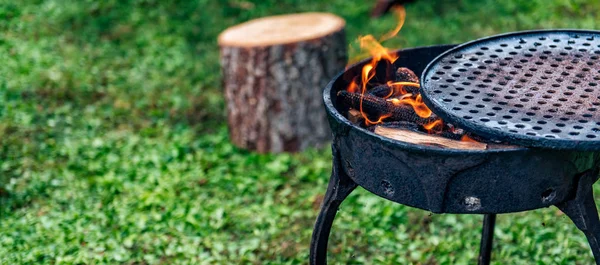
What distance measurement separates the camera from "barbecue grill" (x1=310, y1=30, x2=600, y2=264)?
6.39ft

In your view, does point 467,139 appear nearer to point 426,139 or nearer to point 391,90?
point 426,139

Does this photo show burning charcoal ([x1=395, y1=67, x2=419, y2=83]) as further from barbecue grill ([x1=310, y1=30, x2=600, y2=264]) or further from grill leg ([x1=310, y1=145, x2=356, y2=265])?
grill leg ([x1=310, y1=145, x2=356, y2=265])

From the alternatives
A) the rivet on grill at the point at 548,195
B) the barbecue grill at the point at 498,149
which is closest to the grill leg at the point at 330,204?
the barbecue grill at the point at 498,149

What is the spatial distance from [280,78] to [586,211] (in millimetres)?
2717

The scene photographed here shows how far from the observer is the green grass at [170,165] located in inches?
144

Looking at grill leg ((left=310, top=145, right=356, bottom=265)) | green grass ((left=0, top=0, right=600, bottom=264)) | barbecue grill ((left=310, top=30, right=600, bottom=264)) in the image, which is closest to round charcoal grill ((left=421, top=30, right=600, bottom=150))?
barbecue grill ((left=310, top=30, right=600, bottom=264))

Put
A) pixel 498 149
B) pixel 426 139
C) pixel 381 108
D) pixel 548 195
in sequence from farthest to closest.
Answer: pixel 381 108, pixel 426 139, pixel 548 195, pixel 498 149

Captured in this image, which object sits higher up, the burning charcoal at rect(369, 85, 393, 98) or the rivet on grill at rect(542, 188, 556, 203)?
the burning charcoal at rect(369, 85, 393, 98)

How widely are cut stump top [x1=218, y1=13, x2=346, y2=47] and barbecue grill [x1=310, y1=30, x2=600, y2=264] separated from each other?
2.12m

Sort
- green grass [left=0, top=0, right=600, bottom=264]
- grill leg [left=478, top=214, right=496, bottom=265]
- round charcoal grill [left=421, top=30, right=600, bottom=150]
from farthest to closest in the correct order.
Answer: green grass [left=0, top=0, right=600, bottom=264] < grill leg [left=478, top=214, right=496, bottom=265] < round charcoal grill [left=421, top=30, right=600, bottom=150]

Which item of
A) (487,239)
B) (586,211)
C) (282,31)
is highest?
(586,211)

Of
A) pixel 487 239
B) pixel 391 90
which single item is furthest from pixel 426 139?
pixel 487 239

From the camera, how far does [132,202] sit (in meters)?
4.12

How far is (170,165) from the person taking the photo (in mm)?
4574
